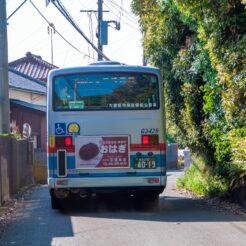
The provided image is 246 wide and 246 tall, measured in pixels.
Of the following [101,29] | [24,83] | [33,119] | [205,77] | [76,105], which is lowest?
[76,105]

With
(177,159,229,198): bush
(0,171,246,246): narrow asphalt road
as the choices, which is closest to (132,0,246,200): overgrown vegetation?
(177,159,229,198): bush

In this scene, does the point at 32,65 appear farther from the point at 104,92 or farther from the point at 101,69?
the point at 104,92

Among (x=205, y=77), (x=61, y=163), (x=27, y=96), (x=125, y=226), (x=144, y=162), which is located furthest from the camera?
(x=27, y=96)

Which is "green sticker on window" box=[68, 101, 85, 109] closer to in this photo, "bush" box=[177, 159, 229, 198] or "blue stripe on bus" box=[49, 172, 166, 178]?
"blue stripe on bus" box=[49, 172, 166, 178]

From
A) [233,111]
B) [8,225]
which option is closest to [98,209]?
[8,225]

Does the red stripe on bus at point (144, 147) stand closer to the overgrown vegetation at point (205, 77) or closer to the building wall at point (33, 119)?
the overgrown vegetation at point (205, 77)

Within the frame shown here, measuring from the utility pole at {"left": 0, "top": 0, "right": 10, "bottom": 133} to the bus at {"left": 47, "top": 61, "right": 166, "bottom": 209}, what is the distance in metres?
4.83

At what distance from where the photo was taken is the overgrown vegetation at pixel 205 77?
11.6 m

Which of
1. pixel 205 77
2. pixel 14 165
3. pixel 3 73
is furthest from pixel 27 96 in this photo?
pixel 205 77

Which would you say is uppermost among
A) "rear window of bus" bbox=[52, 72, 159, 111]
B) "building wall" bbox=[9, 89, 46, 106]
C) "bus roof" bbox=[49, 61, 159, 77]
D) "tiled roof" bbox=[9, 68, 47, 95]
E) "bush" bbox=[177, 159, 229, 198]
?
"tiled roof" bbox=[9, 68, 47, 95]

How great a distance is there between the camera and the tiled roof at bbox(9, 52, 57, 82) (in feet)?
163

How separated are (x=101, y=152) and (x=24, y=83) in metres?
26.7

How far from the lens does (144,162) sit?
12.6 metres

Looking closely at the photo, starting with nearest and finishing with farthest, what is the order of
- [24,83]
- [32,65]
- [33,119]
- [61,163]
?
[61,163], [33,119], [24,83], [32,65]
